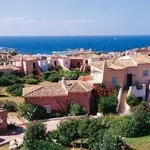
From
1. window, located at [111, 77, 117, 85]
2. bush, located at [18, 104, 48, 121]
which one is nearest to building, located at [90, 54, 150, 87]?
window, located at [111, 77, 117, 85]

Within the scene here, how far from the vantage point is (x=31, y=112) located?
37094mm

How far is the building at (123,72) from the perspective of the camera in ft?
141

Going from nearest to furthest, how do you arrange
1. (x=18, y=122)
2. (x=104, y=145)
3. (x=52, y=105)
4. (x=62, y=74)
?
1. (x=104, y=145)
2. (x=18, y=122)
3. (x=52, y=105)
4. (x=62, y=74)

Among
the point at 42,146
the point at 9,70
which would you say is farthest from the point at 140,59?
the point at 9,70

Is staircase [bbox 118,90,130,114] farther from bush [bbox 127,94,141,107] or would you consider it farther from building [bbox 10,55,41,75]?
building [bbox 10,55,41,75]

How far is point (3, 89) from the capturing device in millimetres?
55000

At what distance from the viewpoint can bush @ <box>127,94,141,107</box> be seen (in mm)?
40156

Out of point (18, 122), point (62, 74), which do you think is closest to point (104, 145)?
point (18, 122)

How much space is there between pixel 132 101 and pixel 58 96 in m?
8.13

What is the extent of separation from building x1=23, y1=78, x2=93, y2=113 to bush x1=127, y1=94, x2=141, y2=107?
4.37 m

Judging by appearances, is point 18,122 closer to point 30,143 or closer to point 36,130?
point 36,130

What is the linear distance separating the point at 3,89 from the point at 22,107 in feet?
59.8

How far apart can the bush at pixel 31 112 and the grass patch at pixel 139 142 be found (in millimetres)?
10625

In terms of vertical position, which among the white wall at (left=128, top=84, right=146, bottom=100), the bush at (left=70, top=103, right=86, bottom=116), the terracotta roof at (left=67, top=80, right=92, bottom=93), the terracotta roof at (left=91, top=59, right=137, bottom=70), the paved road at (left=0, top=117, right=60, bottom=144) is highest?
the terracotta roof at (left=91, top=59, right=137, bottom=70)
